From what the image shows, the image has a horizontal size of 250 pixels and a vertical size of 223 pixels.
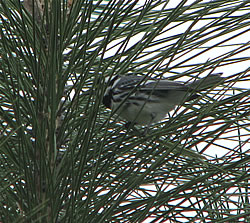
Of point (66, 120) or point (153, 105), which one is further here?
point (153, 105)

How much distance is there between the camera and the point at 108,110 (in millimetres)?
2096

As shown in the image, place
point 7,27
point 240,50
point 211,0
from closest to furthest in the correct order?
point 240,50, point 7,27, point 211,0

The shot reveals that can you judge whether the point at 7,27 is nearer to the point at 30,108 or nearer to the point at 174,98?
the point at 30,108

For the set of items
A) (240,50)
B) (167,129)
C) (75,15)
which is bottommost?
(167,129)

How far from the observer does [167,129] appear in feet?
4.05

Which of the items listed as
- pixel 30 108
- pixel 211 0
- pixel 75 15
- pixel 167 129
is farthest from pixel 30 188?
pixel 211 0

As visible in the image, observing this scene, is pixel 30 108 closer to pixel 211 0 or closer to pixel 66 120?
pixel 66 120

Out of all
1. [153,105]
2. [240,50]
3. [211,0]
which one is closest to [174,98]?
[153,105]

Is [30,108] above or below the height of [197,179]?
above

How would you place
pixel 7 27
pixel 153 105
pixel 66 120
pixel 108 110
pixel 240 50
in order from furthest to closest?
pixel 153 105, pixel 108 110, pixel 66 120, pixel 7 27, pixel 240 50

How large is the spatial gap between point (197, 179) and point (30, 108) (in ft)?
1.72

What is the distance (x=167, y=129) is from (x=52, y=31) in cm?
43

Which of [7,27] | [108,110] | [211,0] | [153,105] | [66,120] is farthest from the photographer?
[153,105]

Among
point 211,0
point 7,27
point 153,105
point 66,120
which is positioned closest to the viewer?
point 7,27
